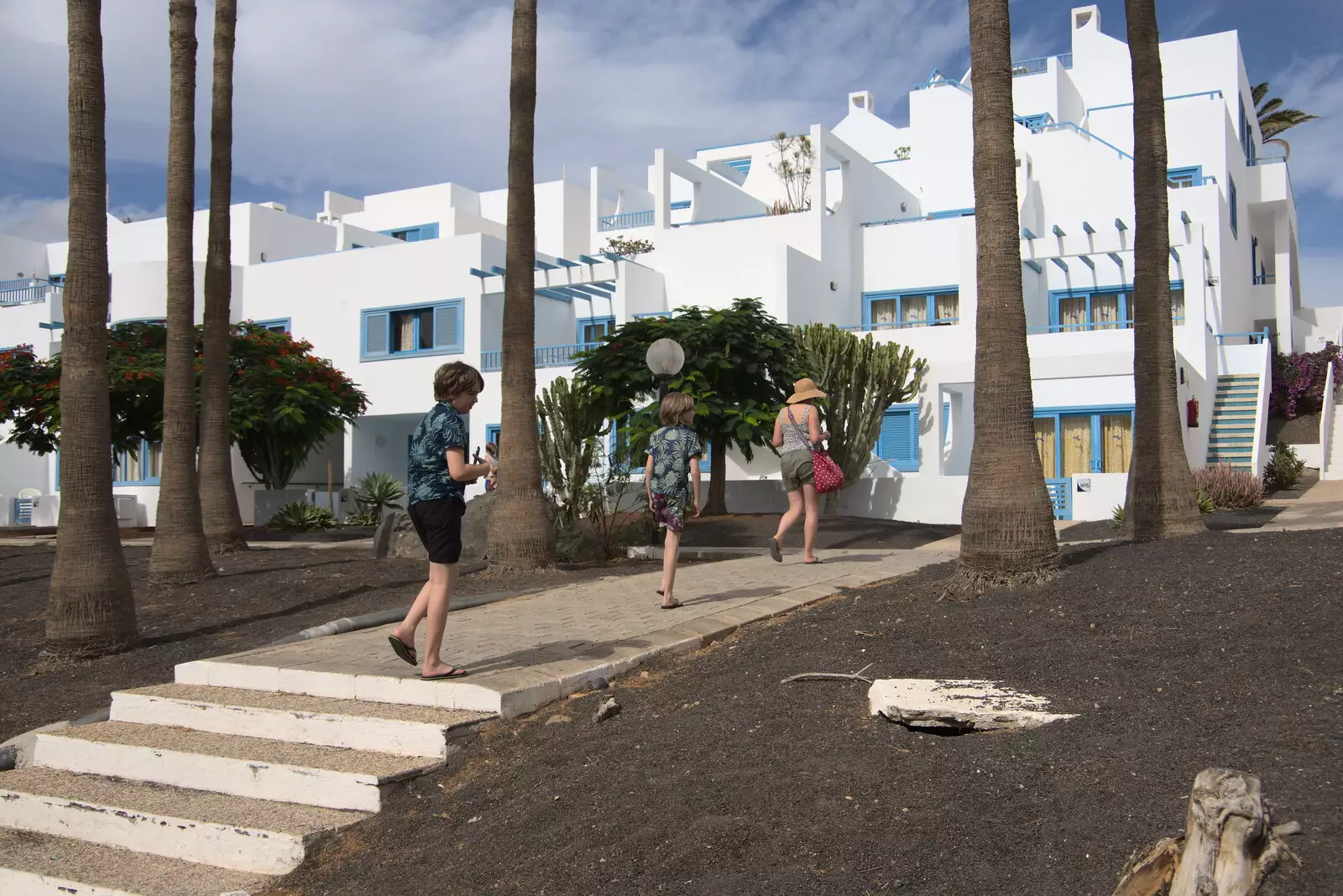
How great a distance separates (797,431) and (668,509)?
8.53 ft

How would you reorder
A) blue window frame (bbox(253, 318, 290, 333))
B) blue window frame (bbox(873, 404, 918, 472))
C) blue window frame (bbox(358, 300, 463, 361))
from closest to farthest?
blue window frame (bbox(873, 404, 918, 472))
blue window frame (bbox(358, 300, 463, 361))
blue window frame (bbox(253, 318, 290, 333))

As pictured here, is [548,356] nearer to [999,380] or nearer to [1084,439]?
[1084,439]

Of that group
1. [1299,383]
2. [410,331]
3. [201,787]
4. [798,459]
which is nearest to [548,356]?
[410,331]

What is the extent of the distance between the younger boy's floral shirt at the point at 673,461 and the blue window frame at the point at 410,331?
745 inches

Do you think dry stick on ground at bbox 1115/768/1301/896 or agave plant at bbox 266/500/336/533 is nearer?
dry stick on ground at bbox 1115/768/1301/896

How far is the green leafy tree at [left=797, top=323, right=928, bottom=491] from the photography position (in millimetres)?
21125

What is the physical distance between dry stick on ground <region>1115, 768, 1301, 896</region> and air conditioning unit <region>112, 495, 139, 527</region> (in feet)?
85.1

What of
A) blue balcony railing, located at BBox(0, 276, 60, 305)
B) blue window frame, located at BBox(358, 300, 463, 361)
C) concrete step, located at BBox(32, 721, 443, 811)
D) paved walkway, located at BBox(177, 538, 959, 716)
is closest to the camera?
concrete step, located at BBox(32, 721, 443, 811)

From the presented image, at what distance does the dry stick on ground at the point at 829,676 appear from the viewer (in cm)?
593

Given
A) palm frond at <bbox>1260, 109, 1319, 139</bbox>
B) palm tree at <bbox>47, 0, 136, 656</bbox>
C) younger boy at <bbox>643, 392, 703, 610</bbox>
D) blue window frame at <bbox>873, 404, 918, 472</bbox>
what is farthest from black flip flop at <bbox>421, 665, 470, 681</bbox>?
palm frond at <bbox>1260, 109, 1319, 139</bbox>

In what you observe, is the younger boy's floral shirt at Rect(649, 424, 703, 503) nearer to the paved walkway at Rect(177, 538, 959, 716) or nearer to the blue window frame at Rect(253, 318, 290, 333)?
the paved walkway at Rect(177, 538, 959, 716)

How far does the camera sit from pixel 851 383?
2131cm

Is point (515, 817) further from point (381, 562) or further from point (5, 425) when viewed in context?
point (5, 425)

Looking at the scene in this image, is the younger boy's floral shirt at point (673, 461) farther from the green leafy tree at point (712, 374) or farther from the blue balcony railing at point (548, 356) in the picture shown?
the blue balcony railing at point (548, 356)
